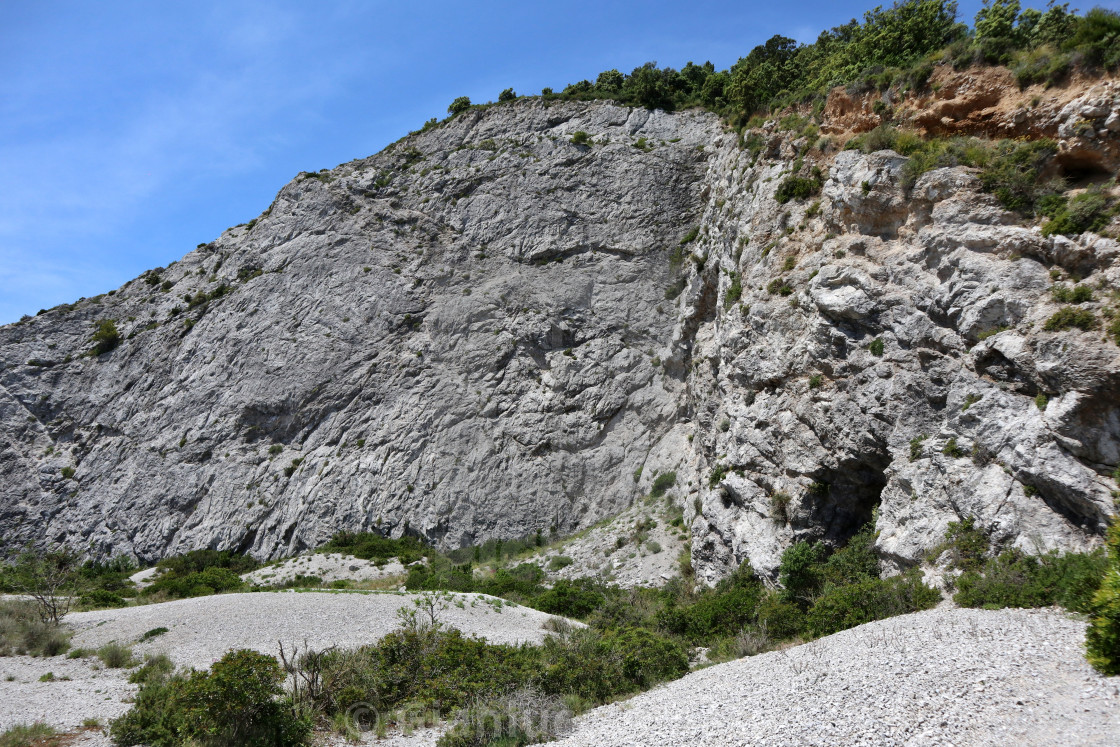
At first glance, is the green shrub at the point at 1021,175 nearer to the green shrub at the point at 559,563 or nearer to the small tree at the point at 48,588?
the green shrub at the point at 559,563

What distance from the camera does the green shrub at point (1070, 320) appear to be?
12680mm

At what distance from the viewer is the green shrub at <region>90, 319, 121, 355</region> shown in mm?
43031

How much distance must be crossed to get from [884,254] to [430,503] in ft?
75.8

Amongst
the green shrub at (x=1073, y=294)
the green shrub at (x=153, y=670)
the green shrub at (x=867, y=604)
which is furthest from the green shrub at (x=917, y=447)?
Answer: the green shrub at (x=153, y=670)

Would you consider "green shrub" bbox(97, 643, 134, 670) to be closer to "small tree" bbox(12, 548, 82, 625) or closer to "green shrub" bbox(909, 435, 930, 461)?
"small tree" bbox(12, 548, 82, 625)

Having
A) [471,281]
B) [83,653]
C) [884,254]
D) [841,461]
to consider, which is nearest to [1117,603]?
[841,461]

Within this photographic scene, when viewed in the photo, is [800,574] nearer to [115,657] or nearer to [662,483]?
[662,483]

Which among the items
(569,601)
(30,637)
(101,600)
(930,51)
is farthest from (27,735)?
(930,51)

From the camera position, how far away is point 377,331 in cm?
3725

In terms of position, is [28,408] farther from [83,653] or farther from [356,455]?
[83,653]

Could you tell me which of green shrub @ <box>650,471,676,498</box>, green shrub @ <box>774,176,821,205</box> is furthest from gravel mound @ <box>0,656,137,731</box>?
green shrub @ <box>774,176,821,205</box>

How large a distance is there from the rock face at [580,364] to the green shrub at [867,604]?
203 centimetres

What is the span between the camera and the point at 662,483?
95.1 feet

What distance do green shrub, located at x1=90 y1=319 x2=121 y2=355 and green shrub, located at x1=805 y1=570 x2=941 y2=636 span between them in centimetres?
4869
